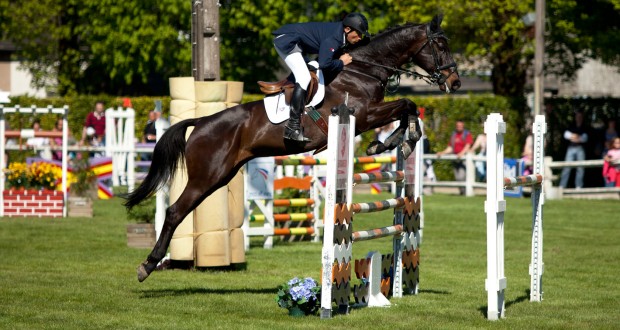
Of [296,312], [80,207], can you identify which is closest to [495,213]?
[296,312]

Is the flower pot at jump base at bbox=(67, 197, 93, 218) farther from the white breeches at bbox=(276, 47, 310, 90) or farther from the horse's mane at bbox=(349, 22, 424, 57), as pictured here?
the white breeches at bbox=(276, 47, 310, 90)

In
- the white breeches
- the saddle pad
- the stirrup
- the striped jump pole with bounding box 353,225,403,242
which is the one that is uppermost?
the white breeches

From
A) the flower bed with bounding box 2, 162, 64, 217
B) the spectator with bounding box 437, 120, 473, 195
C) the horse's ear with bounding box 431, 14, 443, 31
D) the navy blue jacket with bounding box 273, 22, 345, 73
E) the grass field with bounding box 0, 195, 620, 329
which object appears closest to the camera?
the grass field with bounding box 0, 195, 620, 329

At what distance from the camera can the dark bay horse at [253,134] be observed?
10.7m

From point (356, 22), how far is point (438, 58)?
978mm

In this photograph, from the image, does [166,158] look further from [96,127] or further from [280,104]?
[96,127]

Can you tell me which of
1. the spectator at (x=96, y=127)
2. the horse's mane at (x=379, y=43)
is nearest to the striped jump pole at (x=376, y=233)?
the horse's mane at (x=379, y=43)

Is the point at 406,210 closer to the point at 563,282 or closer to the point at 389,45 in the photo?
the point at 389,45

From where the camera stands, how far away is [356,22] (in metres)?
10.7

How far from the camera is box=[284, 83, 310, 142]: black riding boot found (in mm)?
10484

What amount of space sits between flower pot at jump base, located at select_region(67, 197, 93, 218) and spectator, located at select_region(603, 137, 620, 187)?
439 inches

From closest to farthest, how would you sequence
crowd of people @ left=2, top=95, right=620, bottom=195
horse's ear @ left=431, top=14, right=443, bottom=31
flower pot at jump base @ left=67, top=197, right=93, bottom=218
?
horse's ear @ left=431, top=14, right=443, bottom=31 → flower pot at jump base @ left=67, top=197, right=93, bottom=218 → crowd of people @ left=2, top=95, right=620, bottom=195

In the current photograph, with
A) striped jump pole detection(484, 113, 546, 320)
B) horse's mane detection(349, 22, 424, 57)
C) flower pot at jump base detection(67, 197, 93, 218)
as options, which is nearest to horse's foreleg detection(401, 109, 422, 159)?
horse's mane detection(349, 22, 424, 57)

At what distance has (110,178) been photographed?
24438mm
